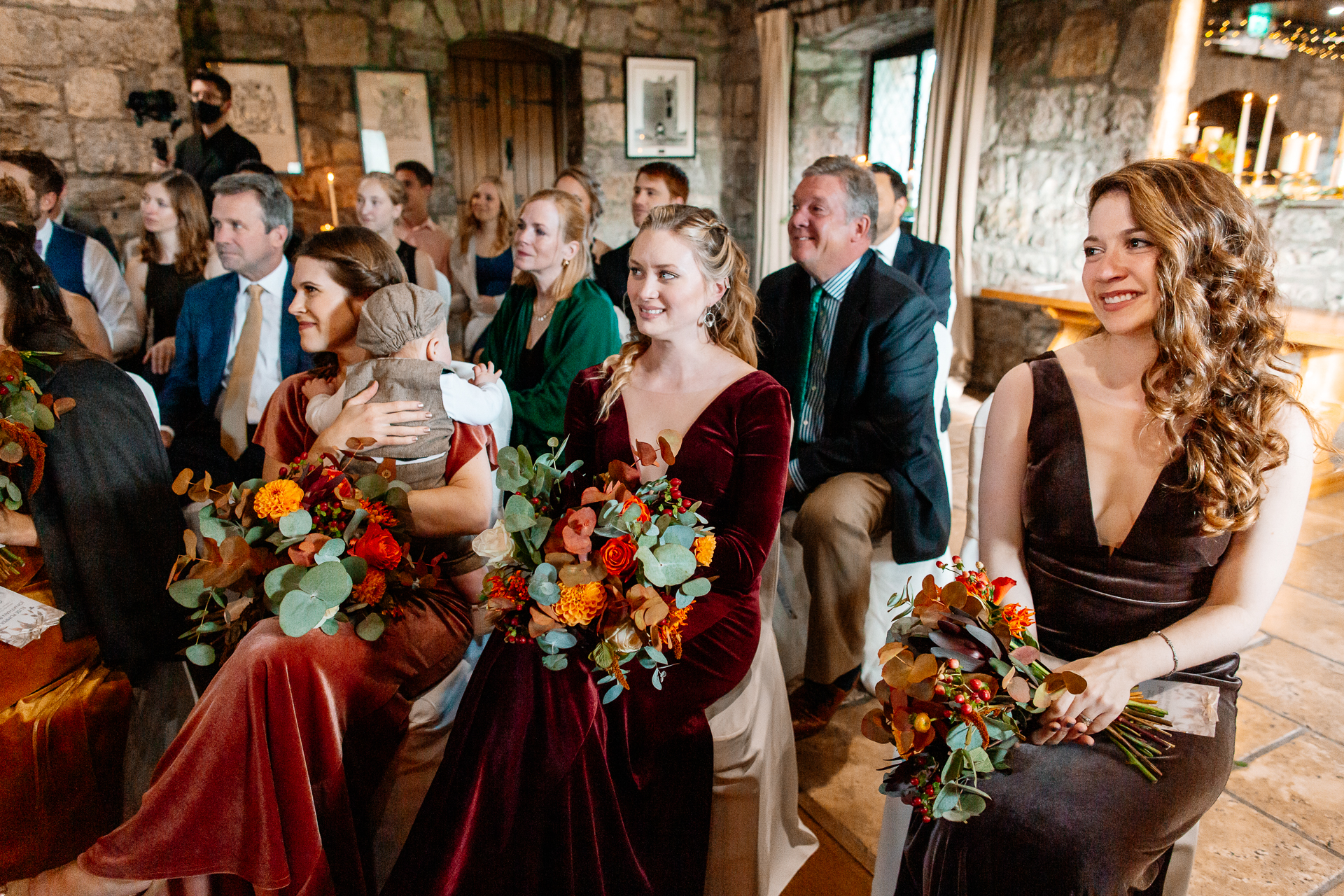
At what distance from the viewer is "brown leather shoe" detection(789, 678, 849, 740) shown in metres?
2.16

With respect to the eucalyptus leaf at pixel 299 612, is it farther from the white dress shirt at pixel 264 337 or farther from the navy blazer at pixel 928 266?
the navy blazer at pixel 928 266

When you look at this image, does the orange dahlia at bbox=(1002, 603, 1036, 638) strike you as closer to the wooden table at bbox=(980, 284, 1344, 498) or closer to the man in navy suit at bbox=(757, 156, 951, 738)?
the man in navy suit at bbox=(757, 156, 951, 738)

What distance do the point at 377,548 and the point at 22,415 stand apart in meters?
0.73

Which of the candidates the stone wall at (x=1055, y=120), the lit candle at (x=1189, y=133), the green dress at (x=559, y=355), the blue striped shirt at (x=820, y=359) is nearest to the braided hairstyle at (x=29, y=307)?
the green dress at (x=559, y=355)

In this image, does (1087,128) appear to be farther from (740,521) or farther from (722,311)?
(740,521)

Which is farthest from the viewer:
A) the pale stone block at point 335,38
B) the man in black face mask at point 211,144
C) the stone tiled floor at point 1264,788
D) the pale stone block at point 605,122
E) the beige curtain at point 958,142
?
the pale stone block at point 605,122

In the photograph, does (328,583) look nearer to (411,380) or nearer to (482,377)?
(411,380)

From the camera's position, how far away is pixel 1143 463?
1359 millimetres

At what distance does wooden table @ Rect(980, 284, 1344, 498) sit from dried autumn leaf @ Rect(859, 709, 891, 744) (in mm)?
2546

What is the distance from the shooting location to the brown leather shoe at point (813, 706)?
2.16 m

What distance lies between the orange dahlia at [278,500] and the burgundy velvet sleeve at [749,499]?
0.70 metres

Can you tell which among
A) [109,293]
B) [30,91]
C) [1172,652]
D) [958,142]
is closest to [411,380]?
[1172,652]

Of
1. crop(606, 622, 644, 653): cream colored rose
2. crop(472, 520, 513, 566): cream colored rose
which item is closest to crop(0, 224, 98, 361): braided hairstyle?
crop(472, 520, 513, 566): cream colored rose

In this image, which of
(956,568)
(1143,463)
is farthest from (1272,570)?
(956,568)
